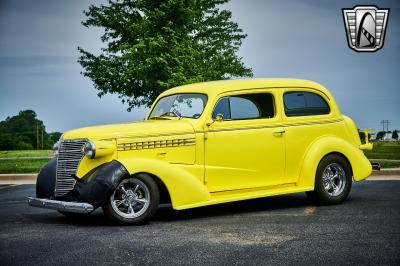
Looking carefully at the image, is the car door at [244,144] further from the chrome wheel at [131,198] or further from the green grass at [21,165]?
the green grass at [21,165]

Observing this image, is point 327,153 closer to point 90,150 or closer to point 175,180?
point 175,180

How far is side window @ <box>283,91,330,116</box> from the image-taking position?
838 centimetres

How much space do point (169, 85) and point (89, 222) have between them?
788 inches

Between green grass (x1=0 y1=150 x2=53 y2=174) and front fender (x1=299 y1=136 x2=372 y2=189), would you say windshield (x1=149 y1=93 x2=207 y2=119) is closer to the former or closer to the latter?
front fender (x1=299 y1=136 x2=372 y2=189)

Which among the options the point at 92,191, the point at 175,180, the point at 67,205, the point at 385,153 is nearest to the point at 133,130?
the point at 175,180

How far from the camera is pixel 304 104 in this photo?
8.58 m

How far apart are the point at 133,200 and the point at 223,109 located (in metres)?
1.82

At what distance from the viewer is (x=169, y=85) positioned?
2719cm

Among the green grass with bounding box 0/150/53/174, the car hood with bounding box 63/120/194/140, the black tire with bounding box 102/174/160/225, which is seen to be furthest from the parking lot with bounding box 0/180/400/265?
the green grass with bounding box 0/150/53/174

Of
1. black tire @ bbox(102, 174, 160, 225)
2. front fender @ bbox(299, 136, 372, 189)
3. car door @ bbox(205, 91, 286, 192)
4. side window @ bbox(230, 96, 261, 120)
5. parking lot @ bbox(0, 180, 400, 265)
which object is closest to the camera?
parking lot @ bbox(0, 180, 400, 265)

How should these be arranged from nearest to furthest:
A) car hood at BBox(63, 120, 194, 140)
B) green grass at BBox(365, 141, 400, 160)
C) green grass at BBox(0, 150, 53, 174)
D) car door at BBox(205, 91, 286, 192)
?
car hood at BBox(63, 120, 194, 140), car door at BBox(205, 91, 286, 192), green grass at BBox(0, 150, 53, 174), green grass at BBox(365, 141, 400, 160)

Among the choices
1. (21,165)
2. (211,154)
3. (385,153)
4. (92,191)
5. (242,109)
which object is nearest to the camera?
(92,191)

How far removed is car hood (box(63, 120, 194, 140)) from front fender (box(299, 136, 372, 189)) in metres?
1.85

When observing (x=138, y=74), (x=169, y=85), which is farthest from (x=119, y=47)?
(x=169, y=85)
